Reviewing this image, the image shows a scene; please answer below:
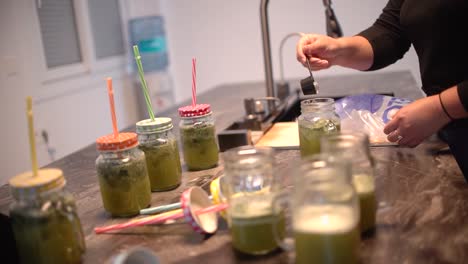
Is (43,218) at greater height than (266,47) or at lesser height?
lesser

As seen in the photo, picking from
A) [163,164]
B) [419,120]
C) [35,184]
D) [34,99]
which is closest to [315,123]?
[419,120]

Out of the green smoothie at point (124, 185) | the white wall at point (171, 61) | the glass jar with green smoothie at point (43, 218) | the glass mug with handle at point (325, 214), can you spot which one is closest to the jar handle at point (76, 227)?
the glass jar with green smoothie at point (43, 218)

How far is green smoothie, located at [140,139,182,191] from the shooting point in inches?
43.0

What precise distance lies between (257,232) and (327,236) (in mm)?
148

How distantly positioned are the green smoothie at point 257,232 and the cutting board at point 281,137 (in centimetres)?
62

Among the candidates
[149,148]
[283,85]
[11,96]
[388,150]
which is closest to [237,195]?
[149,148]

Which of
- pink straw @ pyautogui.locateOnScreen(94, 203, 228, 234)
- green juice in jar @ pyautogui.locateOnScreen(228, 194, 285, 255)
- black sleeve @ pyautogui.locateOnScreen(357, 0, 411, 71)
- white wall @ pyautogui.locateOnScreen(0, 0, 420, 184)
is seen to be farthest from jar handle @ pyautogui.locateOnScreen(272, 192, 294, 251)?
white wall @ pyautogui.locateOnScreen(0, 0, 420, 184)

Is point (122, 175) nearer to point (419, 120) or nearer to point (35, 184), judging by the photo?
point (35, 184)

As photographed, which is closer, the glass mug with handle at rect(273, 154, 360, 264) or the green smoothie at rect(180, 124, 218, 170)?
the glass mug with handle at rect(273, 154, 360, 264)

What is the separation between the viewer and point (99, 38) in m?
3.46

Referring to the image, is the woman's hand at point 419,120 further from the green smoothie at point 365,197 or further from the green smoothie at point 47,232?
the green smoothie at point 47,232

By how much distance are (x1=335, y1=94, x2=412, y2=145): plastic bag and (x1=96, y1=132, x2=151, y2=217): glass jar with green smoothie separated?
69cm

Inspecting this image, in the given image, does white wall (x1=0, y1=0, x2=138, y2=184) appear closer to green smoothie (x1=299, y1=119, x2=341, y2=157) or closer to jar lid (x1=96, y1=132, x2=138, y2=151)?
jar lid (x1=96, y1=132, x2=138, y2=151)

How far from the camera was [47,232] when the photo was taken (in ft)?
2.57
